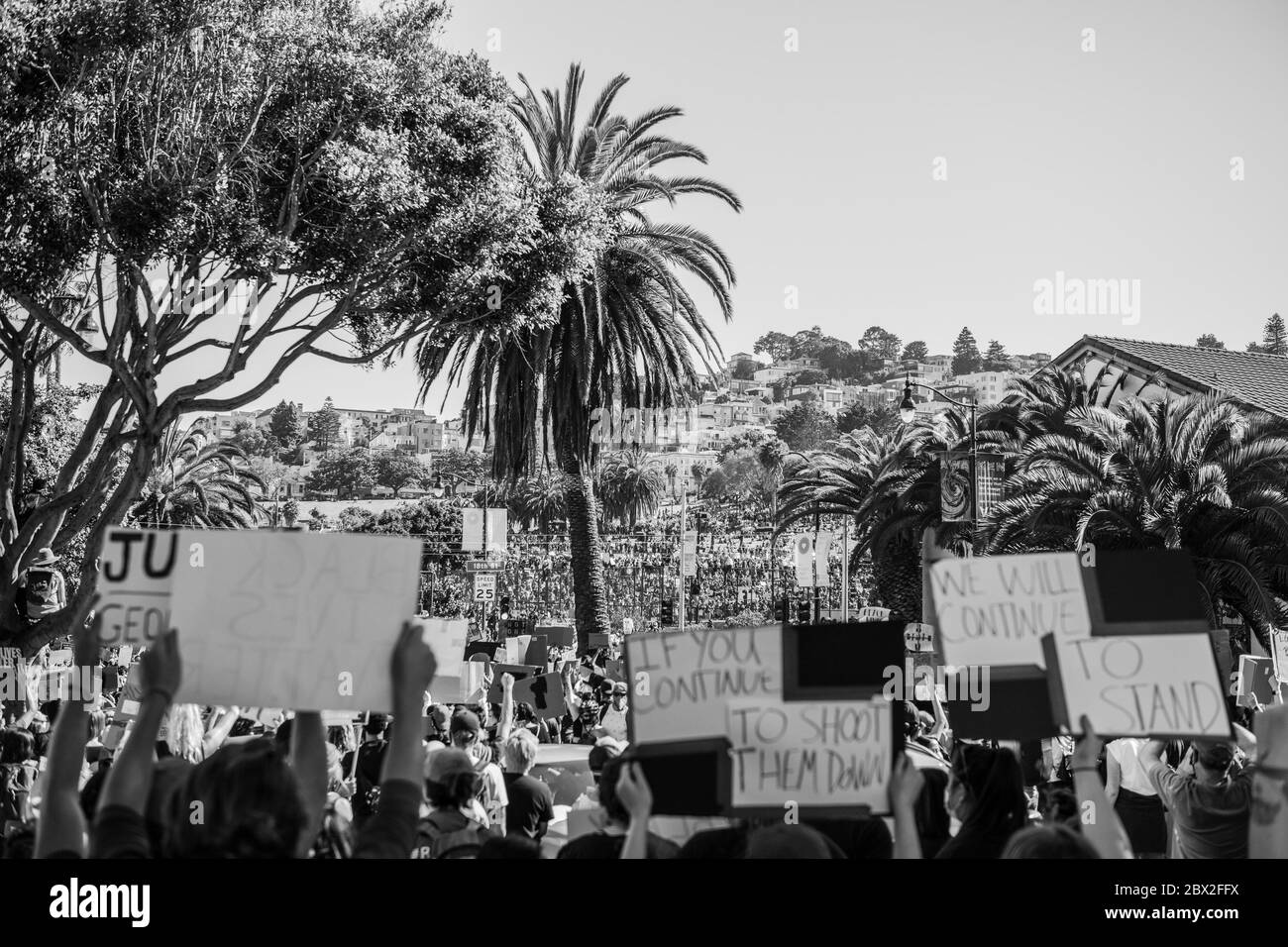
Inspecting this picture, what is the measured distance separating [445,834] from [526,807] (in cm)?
187

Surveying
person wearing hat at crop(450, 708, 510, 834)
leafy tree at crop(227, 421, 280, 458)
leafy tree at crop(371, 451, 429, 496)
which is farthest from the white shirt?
leafy tree at crop(227, 421, 280, 458)

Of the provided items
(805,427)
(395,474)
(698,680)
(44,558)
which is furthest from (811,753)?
(805,427)

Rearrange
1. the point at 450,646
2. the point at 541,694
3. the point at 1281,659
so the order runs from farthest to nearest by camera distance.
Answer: the point at 541,694 → the point at 1281,659 → the point at 450,646

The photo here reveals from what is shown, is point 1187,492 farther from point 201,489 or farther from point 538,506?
point 538,506

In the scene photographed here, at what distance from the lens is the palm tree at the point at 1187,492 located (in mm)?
18500

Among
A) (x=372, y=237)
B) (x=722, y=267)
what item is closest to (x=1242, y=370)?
(x=722, y=267)

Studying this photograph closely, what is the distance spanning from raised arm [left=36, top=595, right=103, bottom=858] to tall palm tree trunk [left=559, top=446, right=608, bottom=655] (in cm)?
2164

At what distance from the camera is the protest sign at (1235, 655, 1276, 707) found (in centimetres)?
1153

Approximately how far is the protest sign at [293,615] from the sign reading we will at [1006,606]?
190 cm

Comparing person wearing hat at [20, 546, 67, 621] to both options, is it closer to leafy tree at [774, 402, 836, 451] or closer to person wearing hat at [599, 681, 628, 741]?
person wearing hat at [599, 681, 628, 741]

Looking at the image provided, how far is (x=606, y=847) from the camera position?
3.83m

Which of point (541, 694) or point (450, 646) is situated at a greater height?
point (450, 646)

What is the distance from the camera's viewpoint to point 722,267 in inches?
1006
